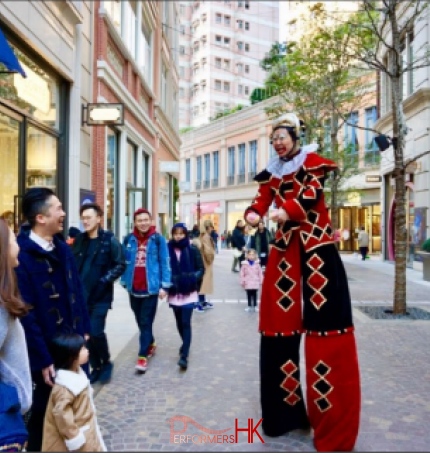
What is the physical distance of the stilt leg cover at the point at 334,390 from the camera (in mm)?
3352

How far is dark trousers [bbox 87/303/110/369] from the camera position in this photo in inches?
199

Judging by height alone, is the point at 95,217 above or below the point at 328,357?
above

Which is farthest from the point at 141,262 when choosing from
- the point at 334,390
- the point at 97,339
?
the point at 334,390

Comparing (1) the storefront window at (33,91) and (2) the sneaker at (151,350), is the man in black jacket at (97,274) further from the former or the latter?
(1) the storefront window at (33,91)

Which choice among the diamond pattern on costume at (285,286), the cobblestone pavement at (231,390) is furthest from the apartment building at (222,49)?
the diamond pattern on costume at (285,286)

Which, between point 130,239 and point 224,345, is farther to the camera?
point 224,345

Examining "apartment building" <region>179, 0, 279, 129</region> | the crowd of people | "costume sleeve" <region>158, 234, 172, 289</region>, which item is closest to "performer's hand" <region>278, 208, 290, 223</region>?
the crowd of people

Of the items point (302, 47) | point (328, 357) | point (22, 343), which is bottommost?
point (328, 357)

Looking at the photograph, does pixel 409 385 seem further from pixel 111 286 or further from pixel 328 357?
pixel 111 286

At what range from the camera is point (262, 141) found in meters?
39.2

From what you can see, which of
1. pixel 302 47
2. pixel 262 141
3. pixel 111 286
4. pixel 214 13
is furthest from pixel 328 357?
pixel 214 13

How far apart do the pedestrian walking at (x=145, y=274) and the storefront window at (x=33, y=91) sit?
3.19 metres

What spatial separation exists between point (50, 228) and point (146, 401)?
2.09m

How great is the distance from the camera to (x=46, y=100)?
8883 millimetres
